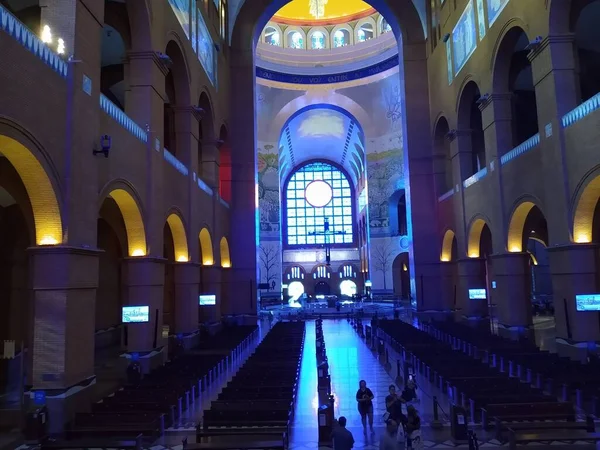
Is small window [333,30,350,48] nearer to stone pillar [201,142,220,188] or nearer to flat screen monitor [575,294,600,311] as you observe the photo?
stone pillar [201,142,220,188]

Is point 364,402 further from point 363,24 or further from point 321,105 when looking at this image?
point 363,24

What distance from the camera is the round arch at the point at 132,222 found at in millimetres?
14219

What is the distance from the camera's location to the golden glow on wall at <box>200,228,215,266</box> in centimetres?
2358

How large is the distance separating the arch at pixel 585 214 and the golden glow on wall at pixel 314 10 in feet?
119

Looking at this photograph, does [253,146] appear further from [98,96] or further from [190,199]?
[98,96]

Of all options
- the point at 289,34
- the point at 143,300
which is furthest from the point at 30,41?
the point at 289,34

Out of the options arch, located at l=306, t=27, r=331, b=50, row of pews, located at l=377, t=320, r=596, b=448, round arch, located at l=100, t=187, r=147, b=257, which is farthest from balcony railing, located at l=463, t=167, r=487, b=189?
arch, located at l=306, t=27, r=331, b=50

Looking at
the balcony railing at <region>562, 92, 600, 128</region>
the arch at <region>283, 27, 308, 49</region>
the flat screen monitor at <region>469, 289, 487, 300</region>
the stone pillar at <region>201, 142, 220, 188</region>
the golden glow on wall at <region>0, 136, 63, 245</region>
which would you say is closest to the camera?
the golden glow on wall at <region>0, 136, 63, 245</region>

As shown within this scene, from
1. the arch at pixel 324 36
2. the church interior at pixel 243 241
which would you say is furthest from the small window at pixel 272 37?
the church interior at pixel 243 241

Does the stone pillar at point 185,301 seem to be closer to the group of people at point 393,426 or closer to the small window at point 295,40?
the group of people at point 393,426

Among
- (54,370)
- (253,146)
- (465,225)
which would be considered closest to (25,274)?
(54,370)

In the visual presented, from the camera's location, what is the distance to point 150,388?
11227 mm

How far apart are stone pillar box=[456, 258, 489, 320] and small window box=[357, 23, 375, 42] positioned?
28.1 m

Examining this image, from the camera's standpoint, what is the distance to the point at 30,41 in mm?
8984
